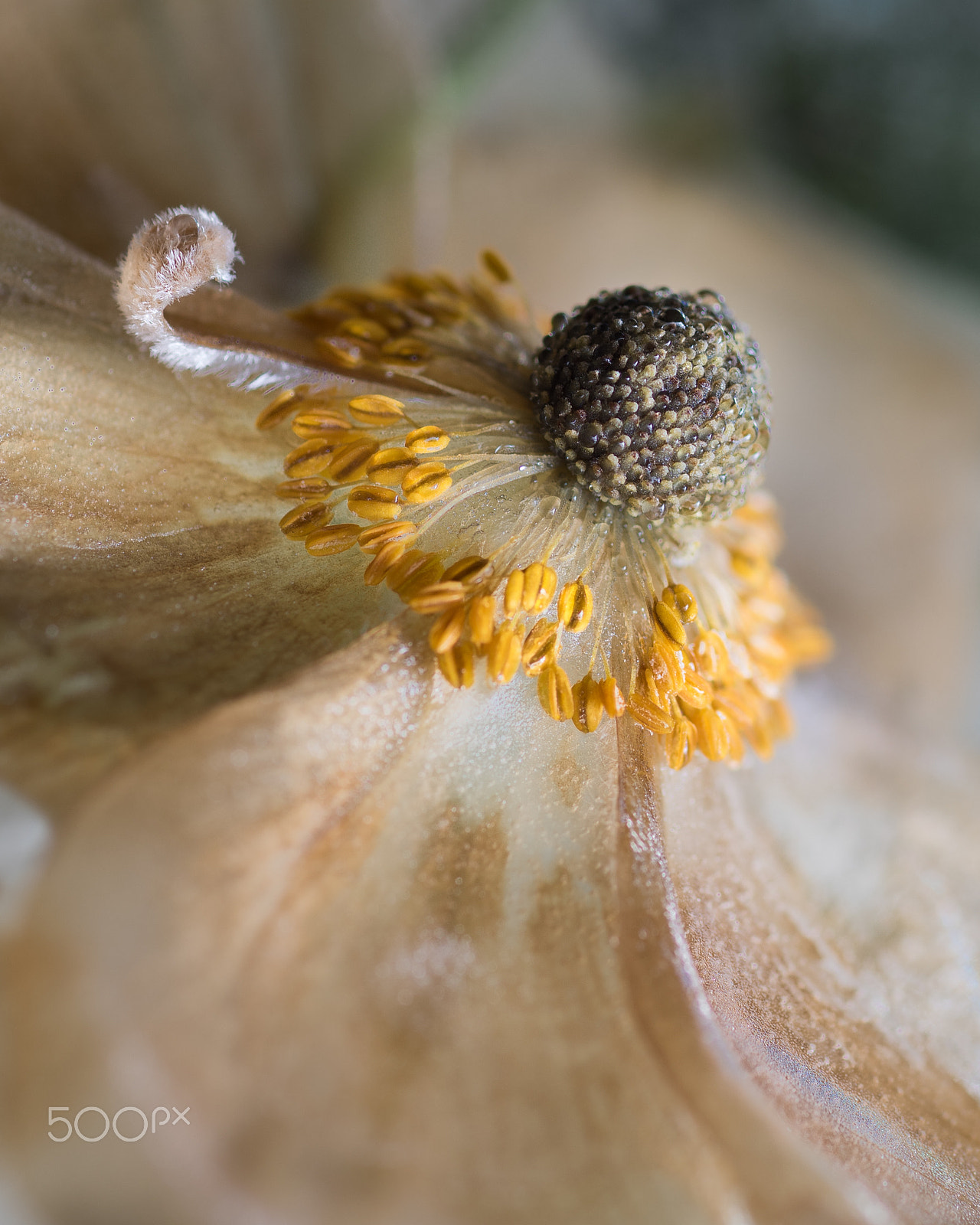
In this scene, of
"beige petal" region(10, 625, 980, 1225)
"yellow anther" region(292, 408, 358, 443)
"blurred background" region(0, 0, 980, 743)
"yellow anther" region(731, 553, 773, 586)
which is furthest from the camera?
"blurred background" region(0, 0, 980, 743)

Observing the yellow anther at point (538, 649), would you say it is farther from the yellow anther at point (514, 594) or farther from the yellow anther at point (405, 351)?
the yellow anther at point (405, 351)

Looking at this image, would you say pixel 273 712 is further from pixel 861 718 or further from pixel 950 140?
pixel 950 140

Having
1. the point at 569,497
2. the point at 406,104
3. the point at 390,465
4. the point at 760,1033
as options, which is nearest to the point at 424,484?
the point at 390,465

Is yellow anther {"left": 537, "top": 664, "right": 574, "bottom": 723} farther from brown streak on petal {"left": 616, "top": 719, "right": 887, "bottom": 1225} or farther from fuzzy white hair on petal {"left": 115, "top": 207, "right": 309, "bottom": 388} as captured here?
fuzzy white hair on petal {"left": 115, "top": 207, "right": 309, "bottom": 388}

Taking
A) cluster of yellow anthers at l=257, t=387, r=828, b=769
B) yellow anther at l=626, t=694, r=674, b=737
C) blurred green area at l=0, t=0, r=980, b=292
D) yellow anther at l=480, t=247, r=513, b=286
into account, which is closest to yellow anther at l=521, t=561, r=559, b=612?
cluster of yellow anthers at l=257, t=387, r=828, b=769

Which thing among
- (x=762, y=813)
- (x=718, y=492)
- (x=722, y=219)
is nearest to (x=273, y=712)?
(x=718, y=492)

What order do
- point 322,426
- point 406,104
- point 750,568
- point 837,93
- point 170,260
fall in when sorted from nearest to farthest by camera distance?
point 170,260, point 322,426, point 750,568, point 406,104, point 837,93

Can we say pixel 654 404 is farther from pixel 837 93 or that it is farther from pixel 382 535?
pixel 837 93
